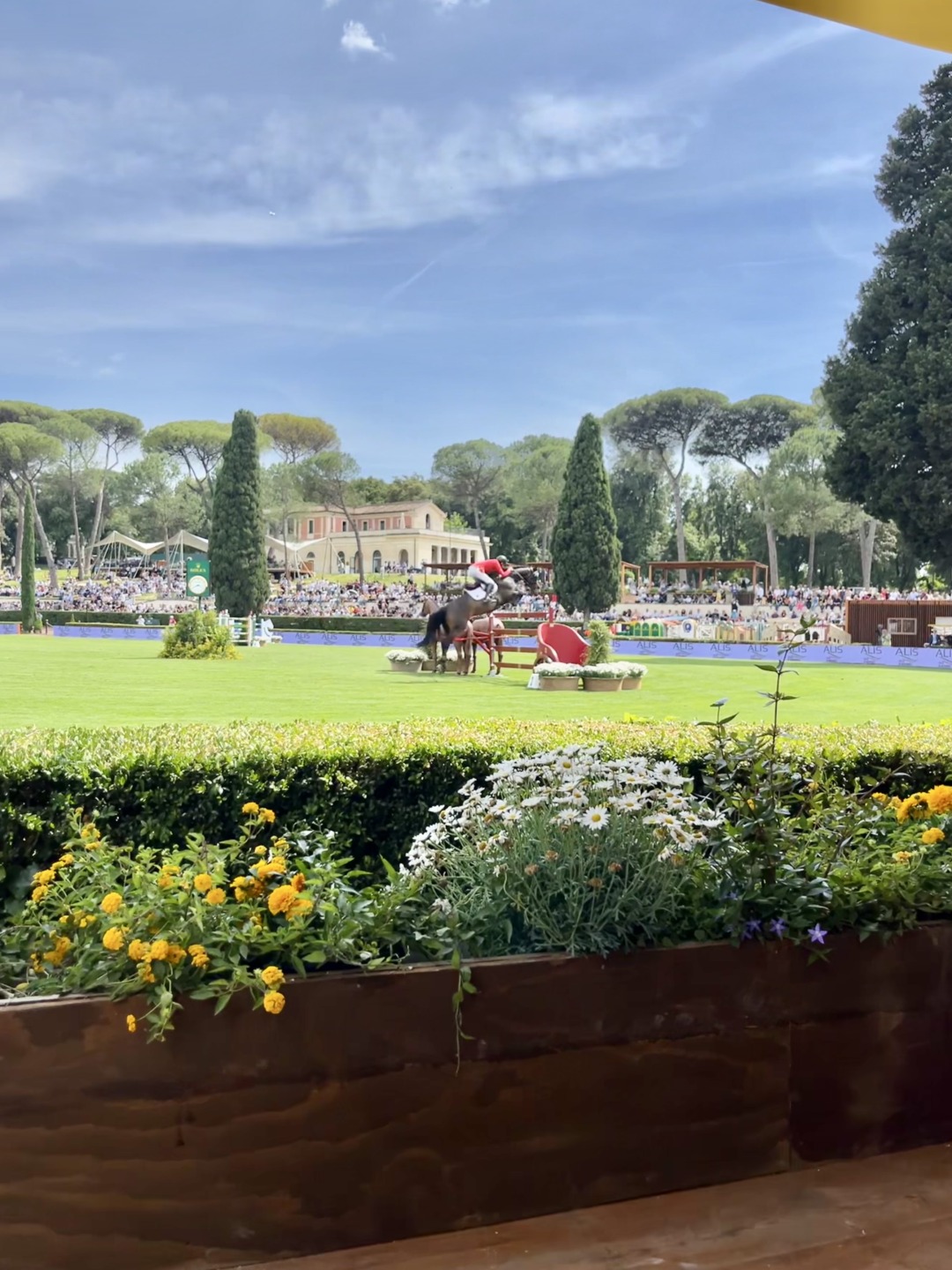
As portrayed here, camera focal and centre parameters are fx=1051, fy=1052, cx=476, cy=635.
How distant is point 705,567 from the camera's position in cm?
2372

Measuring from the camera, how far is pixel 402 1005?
1.37 meters

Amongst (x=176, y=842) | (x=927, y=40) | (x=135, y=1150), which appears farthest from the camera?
(x=176, y=842)

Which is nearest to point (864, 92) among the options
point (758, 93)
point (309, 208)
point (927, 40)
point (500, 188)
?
point (758, 93)

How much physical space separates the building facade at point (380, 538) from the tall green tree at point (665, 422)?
520 cm

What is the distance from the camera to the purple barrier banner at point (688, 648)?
52.4 feet

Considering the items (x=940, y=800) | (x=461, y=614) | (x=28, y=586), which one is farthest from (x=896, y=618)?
(x=940, y=800)

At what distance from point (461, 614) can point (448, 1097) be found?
9734 millimetres

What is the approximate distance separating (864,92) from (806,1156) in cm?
2659

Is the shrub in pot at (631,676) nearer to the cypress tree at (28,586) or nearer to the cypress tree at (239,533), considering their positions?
the cypress tree at (239,533)

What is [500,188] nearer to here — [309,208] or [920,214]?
[309,208]

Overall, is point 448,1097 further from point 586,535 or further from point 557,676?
point 586,535

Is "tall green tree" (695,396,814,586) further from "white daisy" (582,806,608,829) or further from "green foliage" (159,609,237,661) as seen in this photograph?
"white daisy" (582,806,608,829)

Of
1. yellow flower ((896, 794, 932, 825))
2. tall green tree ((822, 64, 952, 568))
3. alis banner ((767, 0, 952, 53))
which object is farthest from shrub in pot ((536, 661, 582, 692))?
alis banner ((767, 0, 952, 53))

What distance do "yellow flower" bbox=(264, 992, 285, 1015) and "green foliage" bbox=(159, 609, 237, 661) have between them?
42.3 feet
